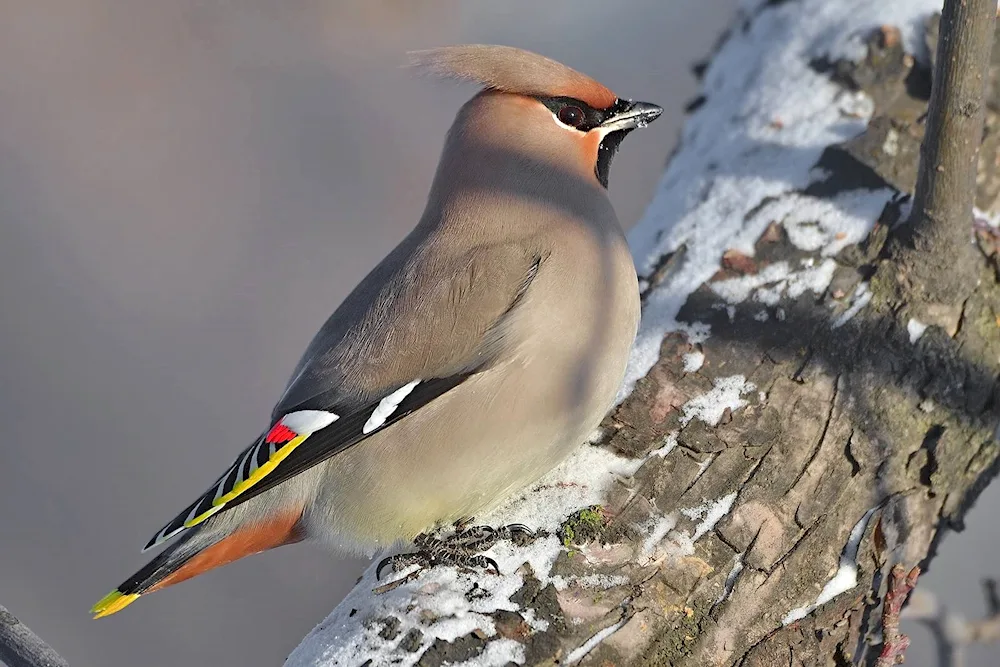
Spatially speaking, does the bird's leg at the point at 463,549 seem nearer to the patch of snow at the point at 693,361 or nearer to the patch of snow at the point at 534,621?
the patch of snow at the point at 534,621

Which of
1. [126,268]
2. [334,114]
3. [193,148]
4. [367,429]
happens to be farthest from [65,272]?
[367,429]

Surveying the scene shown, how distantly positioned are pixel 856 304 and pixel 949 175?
0.44m

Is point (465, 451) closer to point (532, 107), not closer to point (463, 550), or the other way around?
point (463, 550)

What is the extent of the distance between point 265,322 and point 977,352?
17.5ft

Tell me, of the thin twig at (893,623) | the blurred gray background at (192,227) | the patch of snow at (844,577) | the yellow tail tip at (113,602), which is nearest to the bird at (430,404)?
the yellow tail tip at (113,602)

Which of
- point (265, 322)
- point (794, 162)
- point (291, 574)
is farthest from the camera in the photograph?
point (265, 322)

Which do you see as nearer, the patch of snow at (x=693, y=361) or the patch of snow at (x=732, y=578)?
the patch of snow at (x=732, y=578)

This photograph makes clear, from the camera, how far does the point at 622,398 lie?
3334mm

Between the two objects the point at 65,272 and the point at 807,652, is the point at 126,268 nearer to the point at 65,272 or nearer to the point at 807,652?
the point at 65,272

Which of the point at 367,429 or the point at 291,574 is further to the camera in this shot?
the point at 291,574

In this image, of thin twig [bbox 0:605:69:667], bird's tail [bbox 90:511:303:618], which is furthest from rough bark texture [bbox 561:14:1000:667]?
thin twig [bbox 0:605:69:667]

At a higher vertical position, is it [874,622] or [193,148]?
[193,148]

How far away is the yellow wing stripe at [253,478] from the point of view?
302cm

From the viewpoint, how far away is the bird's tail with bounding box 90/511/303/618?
10.3 ft
